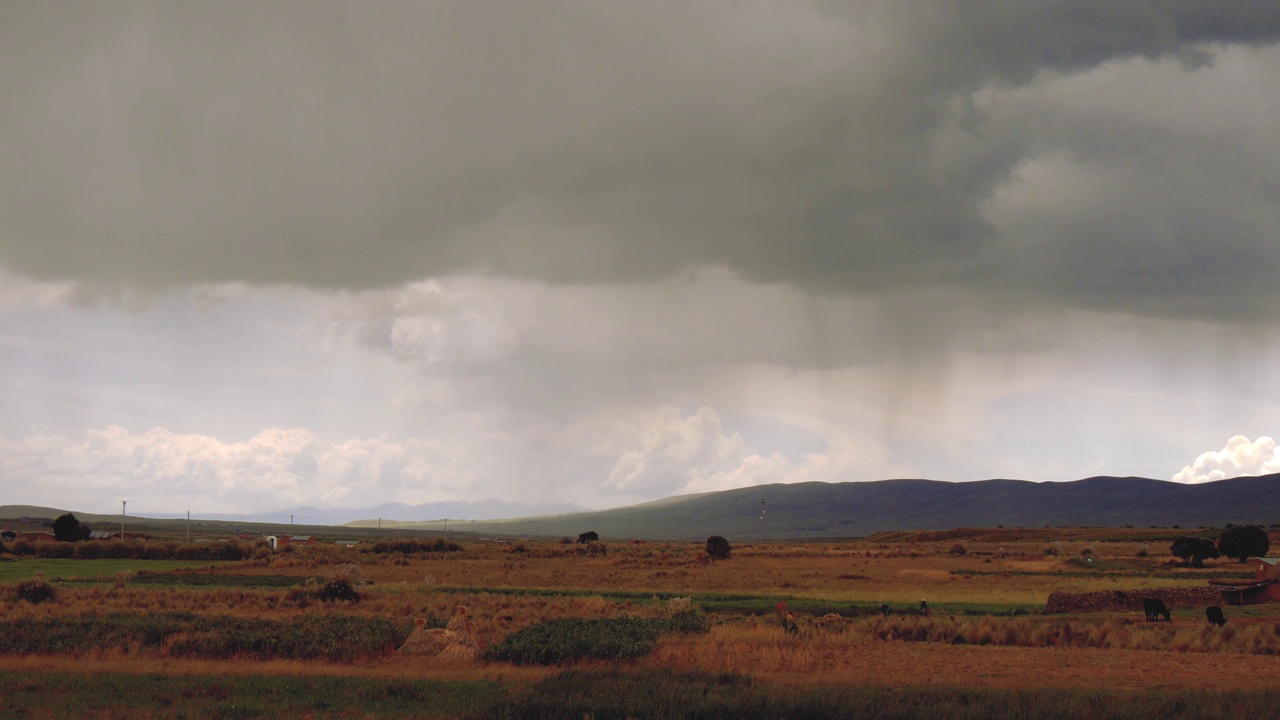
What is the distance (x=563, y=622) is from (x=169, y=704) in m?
12.9

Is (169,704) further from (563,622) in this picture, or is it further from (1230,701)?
(1230,701)

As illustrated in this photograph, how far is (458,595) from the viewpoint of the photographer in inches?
1714

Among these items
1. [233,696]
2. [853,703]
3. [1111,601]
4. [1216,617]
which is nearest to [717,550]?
[1111,601]

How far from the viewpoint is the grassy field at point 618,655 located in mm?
16531

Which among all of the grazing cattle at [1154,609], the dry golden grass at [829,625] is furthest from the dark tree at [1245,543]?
the grazing cattle at [1154,609]

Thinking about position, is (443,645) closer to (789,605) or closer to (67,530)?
(789,605)

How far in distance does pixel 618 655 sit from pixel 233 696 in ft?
29.5

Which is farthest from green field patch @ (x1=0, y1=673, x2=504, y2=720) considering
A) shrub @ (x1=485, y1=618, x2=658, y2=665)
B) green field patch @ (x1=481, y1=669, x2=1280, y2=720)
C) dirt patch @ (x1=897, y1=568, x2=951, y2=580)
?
dirt patch @ (x1=897, y1=568, x2=951, y2=580)

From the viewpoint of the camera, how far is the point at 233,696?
17812mm

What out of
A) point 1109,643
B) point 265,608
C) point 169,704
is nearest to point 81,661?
point 169,704

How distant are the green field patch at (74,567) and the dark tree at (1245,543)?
78939 millimetres

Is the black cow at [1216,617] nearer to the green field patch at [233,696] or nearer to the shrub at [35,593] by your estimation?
the green field patch at [233,696]

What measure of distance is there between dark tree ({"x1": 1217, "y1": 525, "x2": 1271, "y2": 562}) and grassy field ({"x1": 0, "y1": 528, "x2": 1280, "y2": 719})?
29.4 metres

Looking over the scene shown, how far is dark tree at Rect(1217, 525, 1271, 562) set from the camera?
2744 inches
